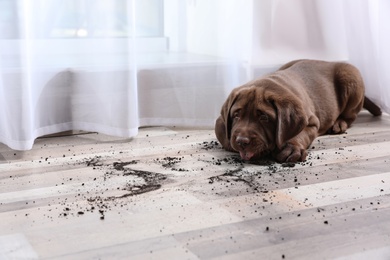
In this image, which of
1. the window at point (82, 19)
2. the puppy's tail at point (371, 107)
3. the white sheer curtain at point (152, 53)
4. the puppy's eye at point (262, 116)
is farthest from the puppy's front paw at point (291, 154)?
the puppy's tail at point (371, 107)

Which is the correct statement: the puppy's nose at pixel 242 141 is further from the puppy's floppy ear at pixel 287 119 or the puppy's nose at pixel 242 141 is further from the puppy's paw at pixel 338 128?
the puppy's paw at pixel 338 128

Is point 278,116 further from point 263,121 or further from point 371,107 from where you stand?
point 371,107

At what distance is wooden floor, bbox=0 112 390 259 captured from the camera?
151 centimetres

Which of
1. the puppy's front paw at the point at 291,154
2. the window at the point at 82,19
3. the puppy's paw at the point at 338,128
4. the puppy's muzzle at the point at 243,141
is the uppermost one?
the window at the point at 82,19

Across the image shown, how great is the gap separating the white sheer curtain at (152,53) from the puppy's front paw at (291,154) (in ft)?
2.05

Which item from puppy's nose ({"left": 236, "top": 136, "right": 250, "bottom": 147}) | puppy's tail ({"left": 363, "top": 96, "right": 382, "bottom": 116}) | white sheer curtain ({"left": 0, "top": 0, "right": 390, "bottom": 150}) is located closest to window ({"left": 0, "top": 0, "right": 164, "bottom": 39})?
white sheer curtain ({"left": 0, "top": 0, "right": 390, "bottom": 150})

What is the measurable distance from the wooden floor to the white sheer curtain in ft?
0.51

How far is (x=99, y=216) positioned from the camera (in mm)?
1723

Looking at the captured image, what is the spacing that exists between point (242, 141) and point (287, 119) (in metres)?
0.19

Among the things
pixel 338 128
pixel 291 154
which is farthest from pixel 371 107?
pixel 291 154

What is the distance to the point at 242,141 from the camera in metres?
2.22

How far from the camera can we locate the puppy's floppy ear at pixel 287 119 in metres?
2.25

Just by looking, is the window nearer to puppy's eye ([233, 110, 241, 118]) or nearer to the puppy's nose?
puppy's eye ([233, 110, 241, 118])

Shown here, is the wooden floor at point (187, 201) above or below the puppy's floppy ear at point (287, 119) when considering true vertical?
below
